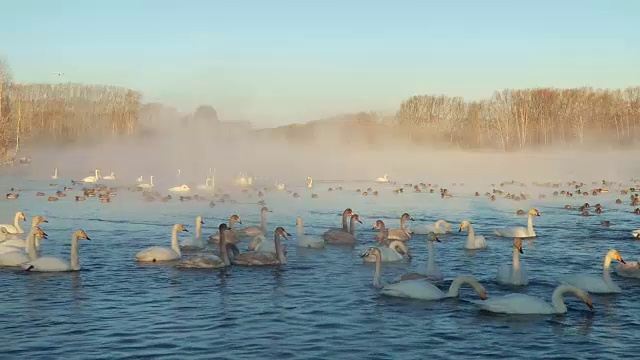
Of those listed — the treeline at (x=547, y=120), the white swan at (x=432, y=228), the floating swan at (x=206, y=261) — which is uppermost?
the treeline at (x=547, y=120)

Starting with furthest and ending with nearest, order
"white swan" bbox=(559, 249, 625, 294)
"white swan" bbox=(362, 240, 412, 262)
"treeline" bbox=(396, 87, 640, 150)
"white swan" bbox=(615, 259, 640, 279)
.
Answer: "treeline" bbox=(396, 87, 640, 150) < "white swan" bbox=(362, 240, 412, 262) < "white swan" bbox=(615, 259, 640, 279) < "white swan" bbox=(559, 249, 625, 294)

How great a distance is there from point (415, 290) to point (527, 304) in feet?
7.58

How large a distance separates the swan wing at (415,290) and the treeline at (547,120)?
315 feet

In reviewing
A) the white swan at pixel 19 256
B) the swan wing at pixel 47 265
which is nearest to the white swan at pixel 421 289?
the swan wing at pixel 47 265

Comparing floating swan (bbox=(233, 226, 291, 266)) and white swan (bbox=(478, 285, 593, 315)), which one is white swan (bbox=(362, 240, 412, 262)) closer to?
floating swan (bbox=(233, 226, 291, 266))

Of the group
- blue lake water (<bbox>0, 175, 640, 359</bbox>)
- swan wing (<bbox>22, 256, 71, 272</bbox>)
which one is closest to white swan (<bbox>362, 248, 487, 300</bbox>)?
blue lake water (<bbox>0, 175, 640, 359</bbox>)

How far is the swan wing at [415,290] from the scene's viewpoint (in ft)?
50.8

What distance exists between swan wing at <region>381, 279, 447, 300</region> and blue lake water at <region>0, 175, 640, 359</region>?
0.17 metres

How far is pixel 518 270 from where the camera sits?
17.0 metres

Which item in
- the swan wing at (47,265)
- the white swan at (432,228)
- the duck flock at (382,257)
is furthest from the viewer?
the white swan at (432,228)

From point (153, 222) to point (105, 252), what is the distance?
26.5ft

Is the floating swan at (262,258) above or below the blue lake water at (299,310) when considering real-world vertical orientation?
above

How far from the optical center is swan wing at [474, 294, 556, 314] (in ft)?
46.6

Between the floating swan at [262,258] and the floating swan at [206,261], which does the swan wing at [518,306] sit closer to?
the floating swan at [262,258]
